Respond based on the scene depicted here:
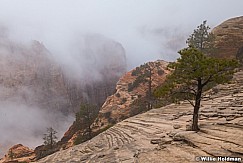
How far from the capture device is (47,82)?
138 m

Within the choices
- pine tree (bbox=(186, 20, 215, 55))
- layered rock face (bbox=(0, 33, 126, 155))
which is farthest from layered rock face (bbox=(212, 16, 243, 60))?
layered rock face (bbox=(0, 33, 126, 155))

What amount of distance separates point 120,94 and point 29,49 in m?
95.4

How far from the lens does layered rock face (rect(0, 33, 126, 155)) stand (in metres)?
125

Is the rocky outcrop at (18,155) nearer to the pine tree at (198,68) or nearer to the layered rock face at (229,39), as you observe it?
the layered rock face at (229,39)

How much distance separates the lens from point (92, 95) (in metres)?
135

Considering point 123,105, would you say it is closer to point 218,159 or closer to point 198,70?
point 198,70

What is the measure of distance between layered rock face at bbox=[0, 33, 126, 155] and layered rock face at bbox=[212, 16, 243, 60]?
7406cm

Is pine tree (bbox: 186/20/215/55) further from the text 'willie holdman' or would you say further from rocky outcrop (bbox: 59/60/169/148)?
the text 'willie holdman'

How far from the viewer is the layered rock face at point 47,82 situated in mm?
125438

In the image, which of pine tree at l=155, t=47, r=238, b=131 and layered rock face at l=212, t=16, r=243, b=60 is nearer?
pine tree at l=155, t=47, r=238, b=131

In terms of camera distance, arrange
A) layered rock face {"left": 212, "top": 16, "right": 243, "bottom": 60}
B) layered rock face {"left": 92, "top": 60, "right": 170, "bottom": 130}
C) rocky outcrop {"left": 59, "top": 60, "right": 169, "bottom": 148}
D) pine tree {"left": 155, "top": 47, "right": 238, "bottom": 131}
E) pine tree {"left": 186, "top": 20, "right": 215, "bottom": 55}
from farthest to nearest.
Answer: layered rock face {"left": 212, "top": 16, "right": 243, "bottom": 60} → layered rock face {"left": 92, "top": 60, "right": 170, "bottom": 130} → rocky outcrop {"left": 59, "top": 60, "right": 169, "bottom": 148} → pine tree {"left": 186, "top": 20, "right": 215, "bottom": 55} → pine tree {"left": 155, "top": 47, "right": 238, "bottom": 131}

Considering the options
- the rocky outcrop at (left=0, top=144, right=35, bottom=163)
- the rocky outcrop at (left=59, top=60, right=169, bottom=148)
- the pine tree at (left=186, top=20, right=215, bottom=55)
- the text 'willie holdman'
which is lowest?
the rocky outcrop at (left=0, top=144, right=35, bottom=163)

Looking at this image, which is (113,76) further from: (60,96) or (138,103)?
(138,103)

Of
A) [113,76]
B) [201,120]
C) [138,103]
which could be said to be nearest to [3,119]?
[113,76]
